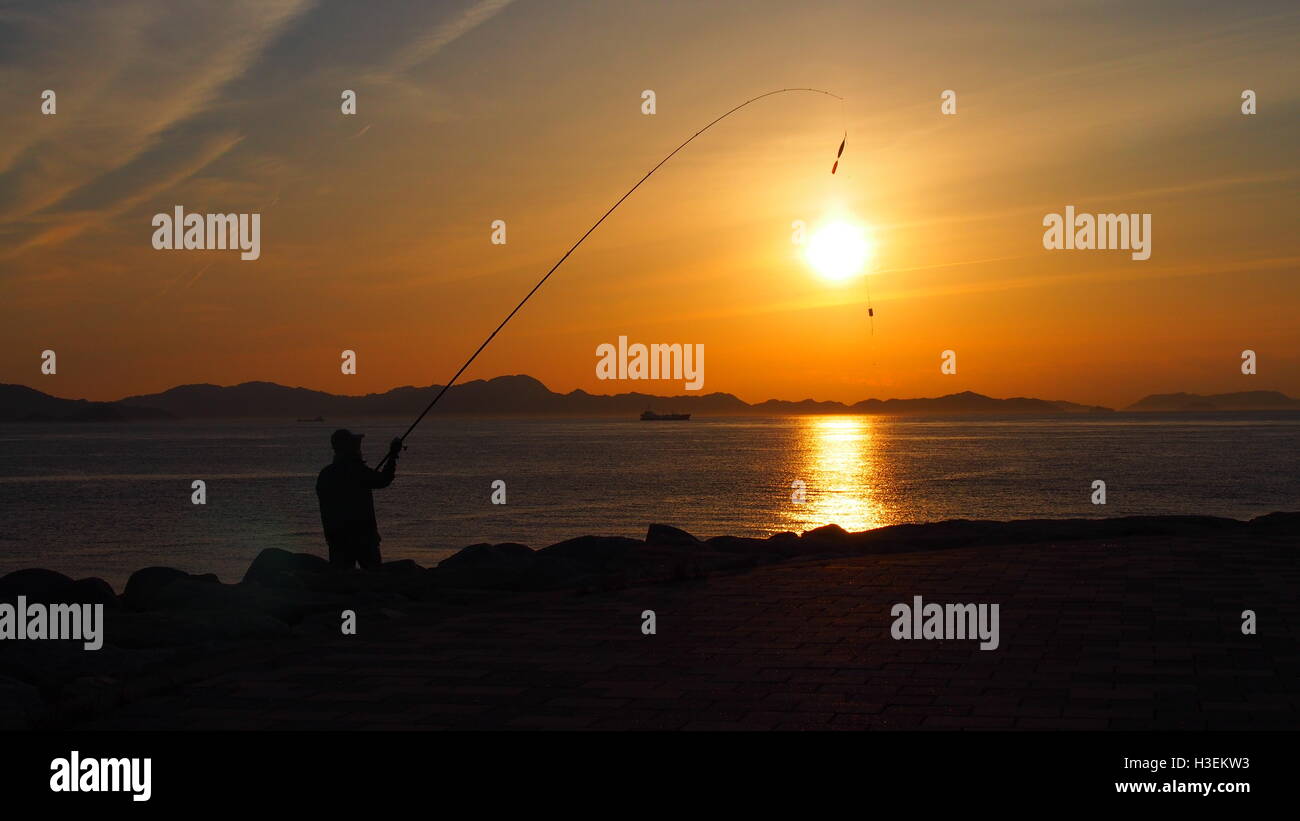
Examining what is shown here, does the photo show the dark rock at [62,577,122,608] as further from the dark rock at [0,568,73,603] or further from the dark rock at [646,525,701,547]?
the dark rock at [646,525,701,547]

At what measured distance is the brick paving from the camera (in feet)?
19.7

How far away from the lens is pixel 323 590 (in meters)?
11.1

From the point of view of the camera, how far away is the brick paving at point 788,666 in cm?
602

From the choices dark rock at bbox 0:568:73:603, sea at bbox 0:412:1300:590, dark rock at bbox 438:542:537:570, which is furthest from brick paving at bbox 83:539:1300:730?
sea at bbox 0:412:1300:590

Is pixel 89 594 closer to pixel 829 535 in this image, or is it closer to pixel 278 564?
pixel 278 564

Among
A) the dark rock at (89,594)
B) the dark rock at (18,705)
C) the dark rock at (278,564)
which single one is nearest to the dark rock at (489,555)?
the dark rock at (278,564)

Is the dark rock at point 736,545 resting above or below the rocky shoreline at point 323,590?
below

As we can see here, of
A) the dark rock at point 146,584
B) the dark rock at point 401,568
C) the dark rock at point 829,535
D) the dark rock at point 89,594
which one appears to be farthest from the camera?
the dark rock at point 829,535

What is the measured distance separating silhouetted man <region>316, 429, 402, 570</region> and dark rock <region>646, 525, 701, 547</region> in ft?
19.1

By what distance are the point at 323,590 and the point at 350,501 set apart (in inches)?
39.0

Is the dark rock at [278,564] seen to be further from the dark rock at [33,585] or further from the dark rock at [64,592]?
the dark rock at [33,585]

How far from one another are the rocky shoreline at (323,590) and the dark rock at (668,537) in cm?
4
